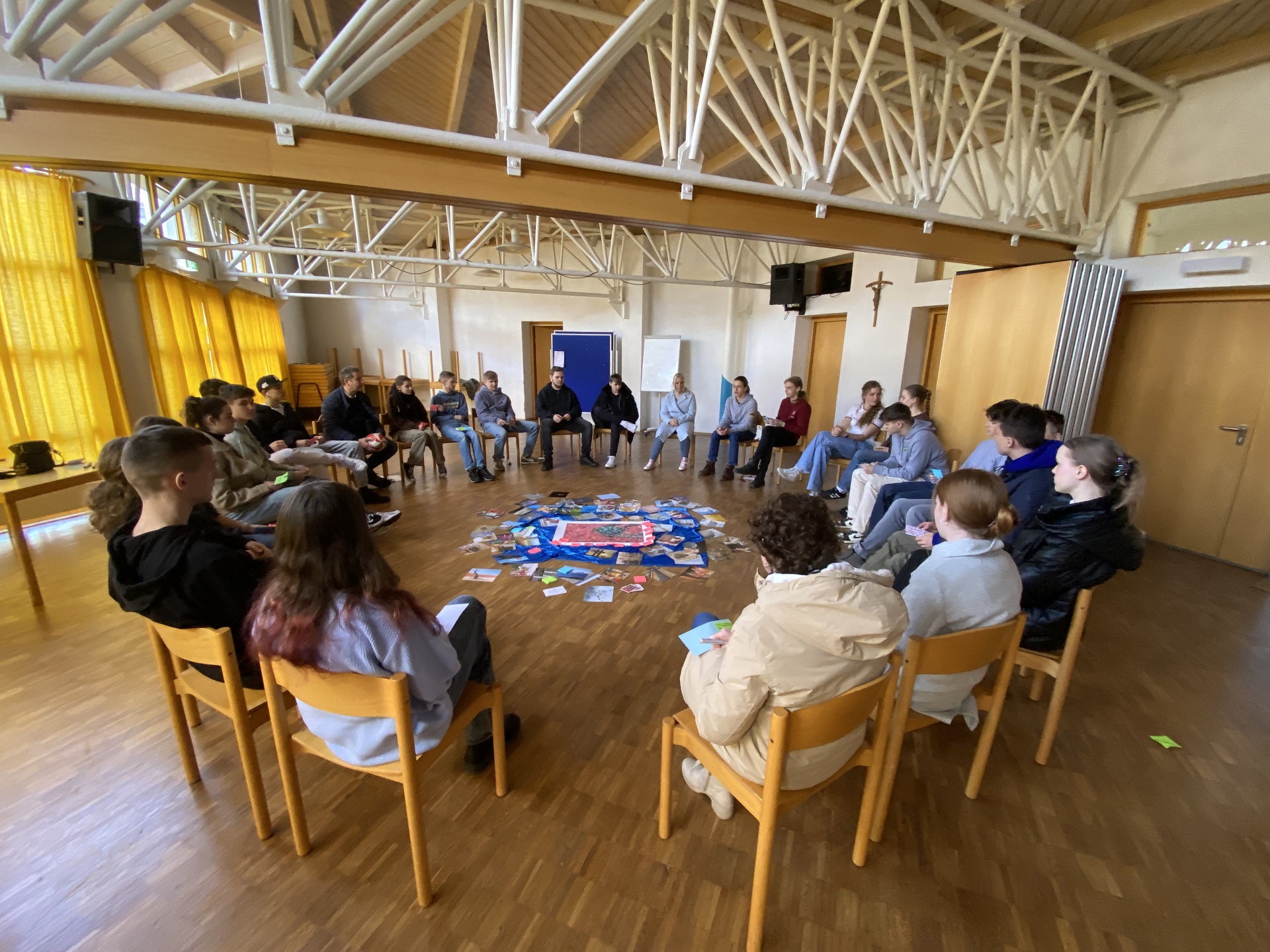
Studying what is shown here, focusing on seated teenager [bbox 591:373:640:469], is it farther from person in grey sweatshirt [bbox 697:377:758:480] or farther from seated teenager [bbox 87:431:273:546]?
seated teenager [bbox 87:431:273:546]

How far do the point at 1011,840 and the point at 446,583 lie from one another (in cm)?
309

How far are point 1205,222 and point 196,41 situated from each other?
7883 mm

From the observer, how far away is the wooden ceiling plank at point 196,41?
141 inches

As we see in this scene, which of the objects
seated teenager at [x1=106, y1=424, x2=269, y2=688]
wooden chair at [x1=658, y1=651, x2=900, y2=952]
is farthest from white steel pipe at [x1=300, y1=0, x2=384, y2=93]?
wooden chair at [x1=658, y1=651, x2=900, y2=952]

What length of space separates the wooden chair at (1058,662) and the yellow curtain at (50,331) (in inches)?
280

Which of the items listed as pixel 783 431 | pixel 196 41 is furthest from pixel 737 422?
pixel 196 41

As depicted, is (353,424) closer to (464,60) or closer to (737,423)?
(464,60)

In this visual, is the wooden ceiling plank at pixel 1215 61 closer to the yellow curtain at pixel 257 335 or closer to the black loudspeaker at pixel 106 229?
the black loudspeaker at pixel 106 229

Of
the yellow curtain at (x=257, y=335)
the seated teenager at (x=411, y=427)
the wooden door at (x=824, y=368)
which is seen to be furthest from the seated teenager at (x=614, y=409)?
the yellow curtain at (x=257, y=335)

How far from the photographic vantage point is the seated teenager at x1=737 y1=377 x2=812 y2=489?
593cm

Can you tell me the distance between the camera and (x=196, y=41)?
3816 mm

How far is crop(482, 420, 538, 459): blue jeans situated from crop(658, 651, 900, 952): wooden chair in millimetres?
5317

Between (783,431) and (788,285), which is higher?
(788,285)

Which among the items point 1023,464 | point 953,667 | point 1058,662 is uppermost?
point 1023,464
